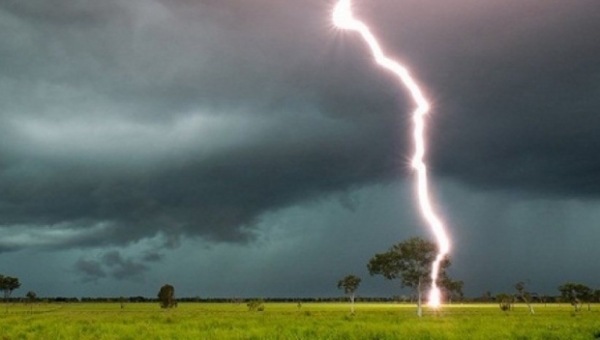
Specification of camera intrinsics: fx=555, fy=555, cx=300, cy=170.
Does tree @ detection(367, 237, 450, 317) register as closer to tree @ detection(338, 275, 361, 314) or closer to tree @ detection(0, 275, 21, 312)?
tree @ detection(338, 275, 361, 314)

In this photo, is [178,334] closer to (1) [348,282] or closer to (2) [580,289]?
(1) [348,282]

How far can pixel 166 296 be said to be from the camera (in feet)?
497

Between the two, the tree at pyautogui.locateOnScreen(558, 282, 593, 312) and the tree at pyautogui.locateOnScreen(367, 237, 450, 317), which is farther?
the tree at pyautogui.locateOnScreen(558, 282, 593, 312)

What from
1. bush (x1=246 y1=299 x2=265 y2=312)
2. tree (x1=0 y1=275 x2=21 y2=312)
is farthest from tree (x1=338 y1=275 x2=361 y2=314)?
tree (x1=0 y1=275 x2=21 y2=312)

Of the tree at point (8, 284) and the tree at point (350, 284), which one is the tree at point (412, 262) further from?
the tree at point (8, 284)

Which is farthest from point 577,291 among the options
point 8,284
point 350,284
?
point 8,284

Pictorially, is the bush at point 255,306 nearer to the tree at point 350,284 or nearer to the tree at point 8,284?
the tree at point 350,284

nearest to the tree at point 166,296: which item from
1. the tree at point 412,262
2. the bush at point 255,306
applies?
the bush at point 255,306

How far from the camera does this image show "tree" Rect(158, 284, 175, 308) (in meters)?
150

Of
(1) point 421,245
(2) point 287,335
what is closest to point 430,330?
(2) point 287,335

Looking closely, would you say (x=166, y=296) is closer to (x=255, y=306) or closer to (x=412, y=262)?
(x=255, y=306)

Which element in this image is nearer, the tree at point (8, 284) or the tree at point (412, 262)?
the tree at point (412, 262)

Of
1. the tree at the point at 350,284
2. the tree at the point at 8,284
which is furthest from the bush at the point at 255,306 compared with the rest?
the tree at the point at 8,284

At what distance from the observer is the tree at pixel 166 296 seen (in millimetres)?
150000
